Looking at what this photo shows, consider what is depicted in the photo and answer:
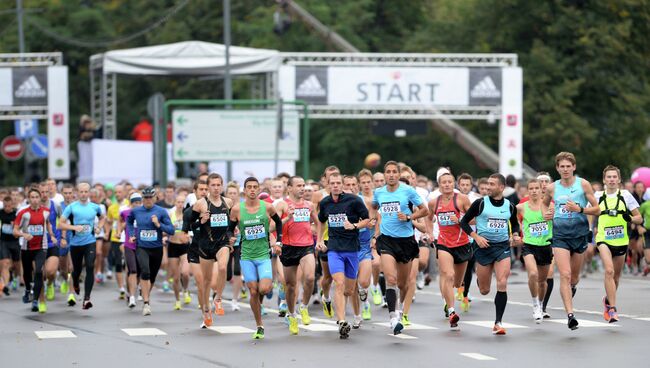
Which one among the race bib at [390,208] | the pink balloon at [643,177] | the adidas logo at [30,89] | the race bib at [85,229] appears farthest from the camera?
the adidas logo at [30,89]

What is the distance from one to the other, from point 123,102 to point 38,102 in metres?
25.5

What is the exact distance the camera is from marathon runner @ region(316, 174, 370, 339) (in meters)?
16.8

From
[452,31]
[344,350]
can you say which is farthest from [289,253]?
[452,31]

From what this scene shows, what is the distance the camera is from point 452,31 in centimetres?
5541

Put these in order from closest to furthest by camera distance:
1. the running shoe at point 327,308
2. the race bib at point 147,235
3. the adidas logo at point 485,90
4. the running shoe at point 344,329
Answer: the running shoe at point 344,329 → the running shoe at point 327,308 → the race bib at point 147,235 → the adidas logo at point 485,90

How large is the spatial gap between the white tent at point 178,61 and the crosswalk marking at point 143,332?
21.5 metres

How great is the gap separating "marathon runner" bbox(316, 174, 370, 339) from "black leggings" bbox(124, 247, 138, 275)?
529 centimetres

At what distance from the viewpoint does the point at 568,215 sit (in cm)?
1717

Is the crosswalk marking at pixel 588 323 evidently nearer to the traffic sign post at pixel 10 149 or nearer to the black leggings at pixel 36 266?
the black leggings at pixel 36 266

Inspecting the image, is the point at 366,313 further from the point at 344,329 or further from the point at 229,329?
the point at 344,329

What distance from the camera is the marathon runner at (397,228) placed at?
1689 cm

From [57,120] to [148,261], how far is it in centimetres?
1995

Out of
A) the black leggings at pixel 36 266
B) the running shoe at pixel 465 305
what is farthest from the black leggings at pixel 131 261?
the running shoe at pixel 465 305

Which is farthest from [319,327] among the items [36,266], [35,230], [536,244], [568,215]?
[35,230]
